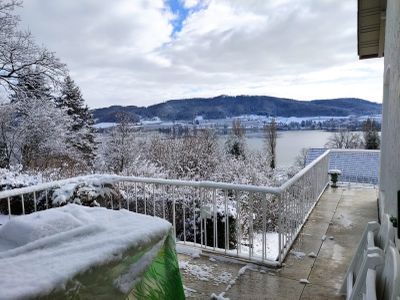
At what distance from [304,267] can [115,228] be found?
224 centimetres

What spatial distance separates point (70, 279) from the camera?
1.14m

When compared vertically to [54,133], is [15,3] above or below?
above

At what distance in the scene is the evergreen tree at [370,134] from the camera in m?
22.9

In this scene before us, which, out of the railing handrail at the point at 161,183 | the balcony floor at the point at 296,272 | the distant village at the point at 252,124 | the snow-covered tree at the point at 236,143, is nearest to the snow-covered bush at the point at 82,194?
the railing handrail at the point at 161,183

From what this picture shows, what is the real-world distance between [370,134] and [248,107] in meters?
11.4

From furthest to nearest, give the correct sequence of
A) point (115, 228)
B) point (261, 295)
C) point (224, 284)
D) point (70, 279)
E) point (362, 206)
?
1. point (362, 206)
2. point (224, 284)
3. point (261, 295)
4. point (115, 228)
5. point (70, 279)

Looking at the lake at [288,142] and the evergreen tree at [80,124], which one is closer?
the evergreen tree at [80,124]

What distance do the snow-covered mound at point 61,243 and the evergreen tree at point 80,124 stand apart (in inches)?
664

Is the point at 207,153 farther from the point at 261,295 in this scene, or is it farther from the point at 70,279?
the point at 70,279

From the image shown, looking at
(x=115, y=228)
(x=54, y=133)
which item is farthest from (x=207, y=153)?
(x=115, y=228)

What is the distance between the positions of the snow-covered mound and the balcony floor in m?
1.30

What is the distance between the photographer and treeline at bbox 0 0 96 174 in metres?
10.4

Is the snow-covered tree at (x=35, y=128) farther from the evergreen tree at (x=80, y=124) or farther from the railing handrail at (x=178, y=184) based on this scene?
the railing handrail at (x=178, y=184)

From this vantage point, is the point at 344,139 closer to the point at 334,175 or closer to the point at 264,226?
the point at 334,175
